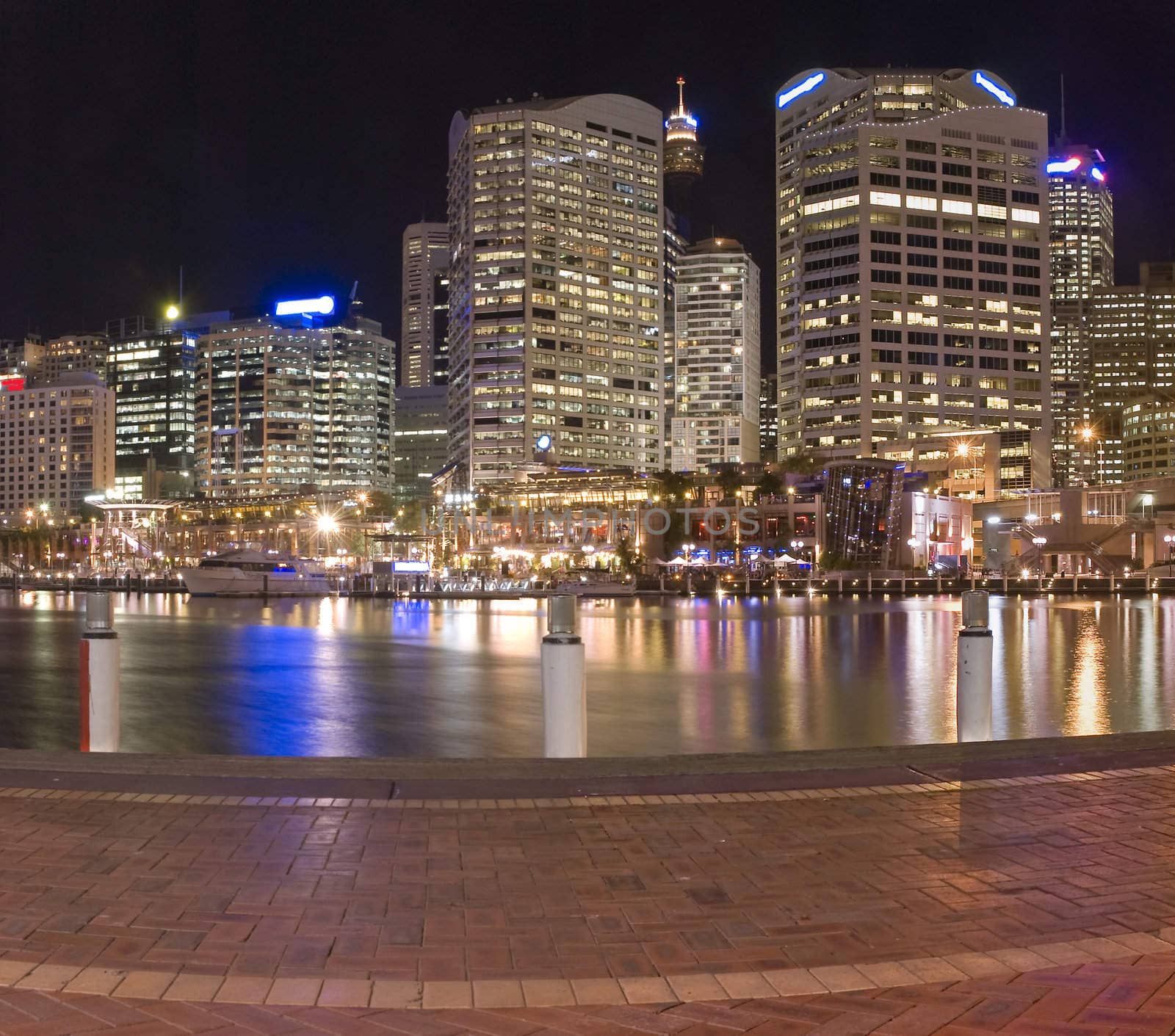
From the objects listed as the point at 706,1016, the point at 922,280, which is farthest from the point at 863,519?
the point at 706,1016

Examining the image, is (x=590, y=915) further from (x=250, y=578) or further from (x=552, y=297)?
(x=552, y=297)

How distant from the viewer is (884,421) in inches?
5714

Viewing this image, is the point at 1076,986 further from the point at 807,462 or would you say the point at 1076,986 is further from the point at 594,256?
the point at 594,256

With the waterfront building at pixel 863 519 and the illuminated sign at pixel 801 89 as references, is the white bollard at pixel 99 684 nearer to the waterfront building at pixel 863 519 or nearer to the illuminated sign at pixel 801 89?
the waterfront building at pixel 863 519

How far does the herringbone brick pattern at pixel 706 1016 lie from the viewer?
3725mm

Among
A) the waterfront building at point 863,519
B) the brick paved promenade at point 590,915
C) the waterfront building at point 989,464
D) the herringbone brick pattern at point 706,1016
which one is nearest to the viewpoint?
the herringbone brick pattern at point 706,1016

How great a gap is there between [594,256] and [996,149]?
230ft

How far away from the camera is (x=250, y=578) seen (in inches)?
3248

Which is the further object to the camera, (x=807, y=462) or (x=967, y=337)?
(x=967, y=337)

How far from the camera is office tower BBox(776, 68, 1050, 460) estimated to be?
146125mm

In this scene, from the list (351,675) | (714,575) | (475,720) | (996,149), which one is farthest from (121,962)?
(996,149)

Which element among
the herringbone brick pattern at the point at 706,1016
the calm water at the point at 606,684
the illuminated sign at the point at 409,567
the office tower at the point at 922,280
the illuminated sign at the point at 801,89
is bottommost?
the calm water at the point at 606,684

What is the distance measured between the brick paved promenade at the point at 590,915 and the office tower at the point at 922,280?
144 metres

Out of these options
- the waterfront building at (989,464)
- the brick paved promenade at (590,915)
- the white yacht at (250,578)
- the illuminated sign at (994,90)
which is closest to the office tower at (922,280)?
the waterfront building at (989,464)
